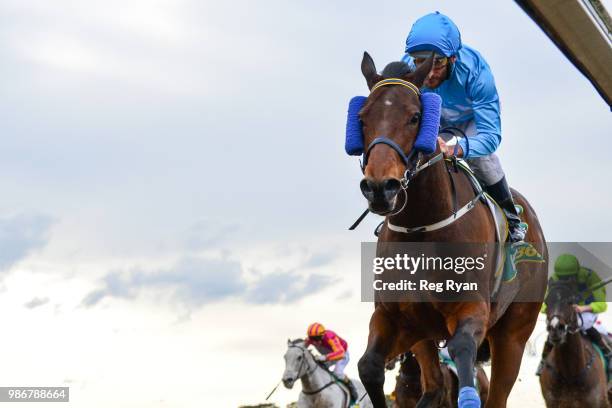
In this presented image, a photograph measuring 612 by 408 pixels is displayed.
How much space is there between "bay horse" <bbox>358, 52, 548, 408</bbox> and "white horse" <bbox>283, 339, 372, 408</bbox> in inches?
495

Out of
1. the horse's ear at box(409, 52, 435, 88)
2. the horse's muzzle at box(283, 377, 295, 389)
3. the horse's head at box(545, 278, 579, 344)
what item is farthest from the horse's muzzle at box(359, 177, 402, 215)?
the horse's muzzle at box(283, 377, 295, 389)

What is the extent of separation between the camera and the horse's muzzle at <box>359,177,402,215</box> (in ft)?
18.5

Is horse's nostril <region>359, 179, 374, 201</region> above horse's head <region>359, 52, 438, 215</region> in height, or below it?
below

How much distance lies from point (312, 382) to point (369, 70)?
14.6m

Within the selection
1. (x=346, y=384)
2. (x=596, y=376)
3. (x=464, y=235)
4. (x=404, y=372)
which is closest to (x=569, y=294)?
(x=596, y=376)

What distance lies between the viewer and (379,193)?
5656 mm

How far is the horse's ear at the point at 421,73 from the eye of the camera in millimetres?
6426

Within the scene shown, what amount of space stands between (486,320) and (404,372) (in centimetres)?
676

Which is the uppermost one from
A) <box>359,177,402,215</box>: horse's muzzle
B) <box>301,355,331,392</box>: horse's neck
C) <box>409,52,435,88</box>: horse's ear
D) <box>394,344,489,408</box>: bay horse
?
<box>409,52,435,88</box>: horse's ear

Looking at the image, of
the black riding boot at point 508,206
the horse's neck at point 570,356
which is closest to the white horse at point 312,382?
the horse's neck at point 570,356

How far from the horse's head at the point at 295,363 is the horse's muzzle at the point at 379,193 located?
48.5ft

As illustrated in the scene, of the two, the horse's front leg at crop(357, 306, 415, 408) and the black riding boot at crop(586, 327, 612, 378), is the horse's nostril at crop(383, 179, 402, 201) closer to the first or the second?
the horse's front leg at crop(357, 306, 415, 408)

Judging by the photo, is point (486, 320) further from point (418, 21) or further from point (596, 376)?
point (596, 376)

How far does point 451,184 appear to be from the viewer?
689 centimetres
